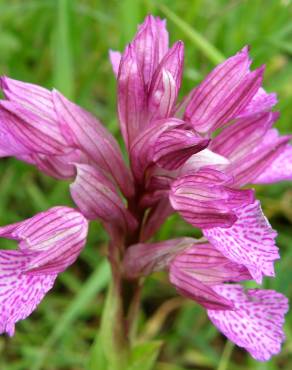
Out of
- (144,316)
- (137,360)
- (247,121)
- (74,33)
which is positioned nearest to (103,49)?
(74,33)

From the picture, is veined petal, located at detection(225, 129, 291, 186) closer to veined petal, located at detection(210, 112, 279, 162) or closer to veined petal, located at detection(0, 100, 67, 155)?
veined petal, located at detection(210, 112, 279, 162)

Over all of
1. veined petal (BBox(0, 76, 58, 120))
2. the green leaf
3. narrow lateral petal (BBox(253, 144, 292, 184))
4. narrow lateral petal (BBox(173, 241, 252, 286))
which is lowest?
the green leaf

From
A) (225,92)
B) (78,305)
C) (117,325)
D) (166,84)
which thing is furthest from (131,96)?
(78,305)

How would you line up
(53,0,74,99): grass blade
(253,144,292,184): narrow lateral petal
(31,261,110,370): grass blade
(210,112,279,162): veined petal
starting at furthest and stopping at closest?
(53,0,74,99): grass blade → (31,261,110,370): grass blade → (253,144,292,184): narrow lateral petal → (210,112,279,162): veined petal

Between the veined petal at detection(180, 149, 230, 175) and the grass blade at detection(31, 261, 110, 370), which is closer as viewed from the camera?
the veined petal at detection(180, 149, 230, 175)

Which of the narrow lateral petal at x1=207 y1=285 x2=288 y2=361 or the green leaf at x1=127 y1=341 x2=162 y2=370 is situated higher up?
the narrow lateral petal at x1=207 y1=285 x2=288 y2=361

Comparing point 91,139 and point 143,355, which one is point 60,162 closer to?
point 91,139

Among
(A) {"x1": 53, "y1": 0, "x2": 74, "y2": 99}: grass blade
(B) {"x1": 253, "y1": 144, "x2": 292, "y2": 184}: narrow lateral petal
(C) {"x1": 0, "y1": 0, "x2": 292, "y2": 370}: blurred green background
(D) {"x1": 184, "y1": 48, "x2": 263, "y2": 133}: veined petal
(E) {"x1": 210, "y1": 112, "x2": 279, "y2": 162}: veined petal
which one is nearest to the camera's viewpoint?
(D) {"x1": 184, "y1": 48, "x2": 263, "y2": 133}: veined petal

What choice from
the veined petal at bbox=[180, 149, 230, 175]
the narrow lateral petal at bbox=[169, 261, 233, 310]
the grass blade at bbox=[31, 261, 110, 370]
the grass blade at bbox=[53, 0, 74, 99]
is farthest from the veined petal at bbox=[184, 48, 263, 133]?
the grass blade at bbox=[53, 0, 74, 99]
